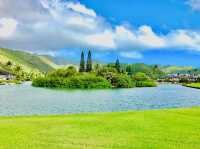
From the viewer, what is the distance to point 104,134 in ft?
52.8

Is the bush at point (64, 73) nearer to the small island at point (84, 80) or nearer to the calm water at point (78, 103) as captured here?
the small island at point (84, 80)

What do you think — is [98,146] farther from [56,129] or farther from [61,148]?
[56,129]

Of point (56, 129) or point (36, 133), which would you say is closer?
point (36, 133)

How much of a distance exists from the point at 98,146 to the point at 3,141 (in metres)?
4.27

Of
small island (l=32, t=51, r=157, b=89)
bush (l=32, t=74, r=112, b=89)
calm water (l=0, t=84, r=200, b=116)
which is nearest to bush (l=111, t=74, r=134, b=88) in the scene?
small island (l=32, t=51, r=157, b=89)

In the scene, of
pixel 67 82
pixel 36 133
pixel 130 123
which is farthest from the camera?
pixel 67 82

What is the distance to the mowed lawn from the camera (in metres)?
13.9

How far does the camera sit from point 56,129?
57.5 feet

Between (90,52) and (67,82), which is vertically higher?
(90,52)

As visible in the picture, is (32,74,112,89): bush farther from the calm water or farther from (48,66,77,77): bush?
the calm water

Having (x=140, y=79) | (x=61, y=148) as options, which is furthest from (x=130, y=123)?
(x=140, y=79)

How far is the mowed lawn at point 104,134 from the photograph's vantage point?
13.9 metres

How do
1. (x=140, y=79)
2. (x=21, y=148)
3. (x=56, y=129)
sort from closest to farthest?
(x=21, y=148), (x=56, y=129), (x=140, y=79)

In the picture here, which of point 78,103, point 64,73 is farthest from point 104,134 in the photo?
point 64,73
